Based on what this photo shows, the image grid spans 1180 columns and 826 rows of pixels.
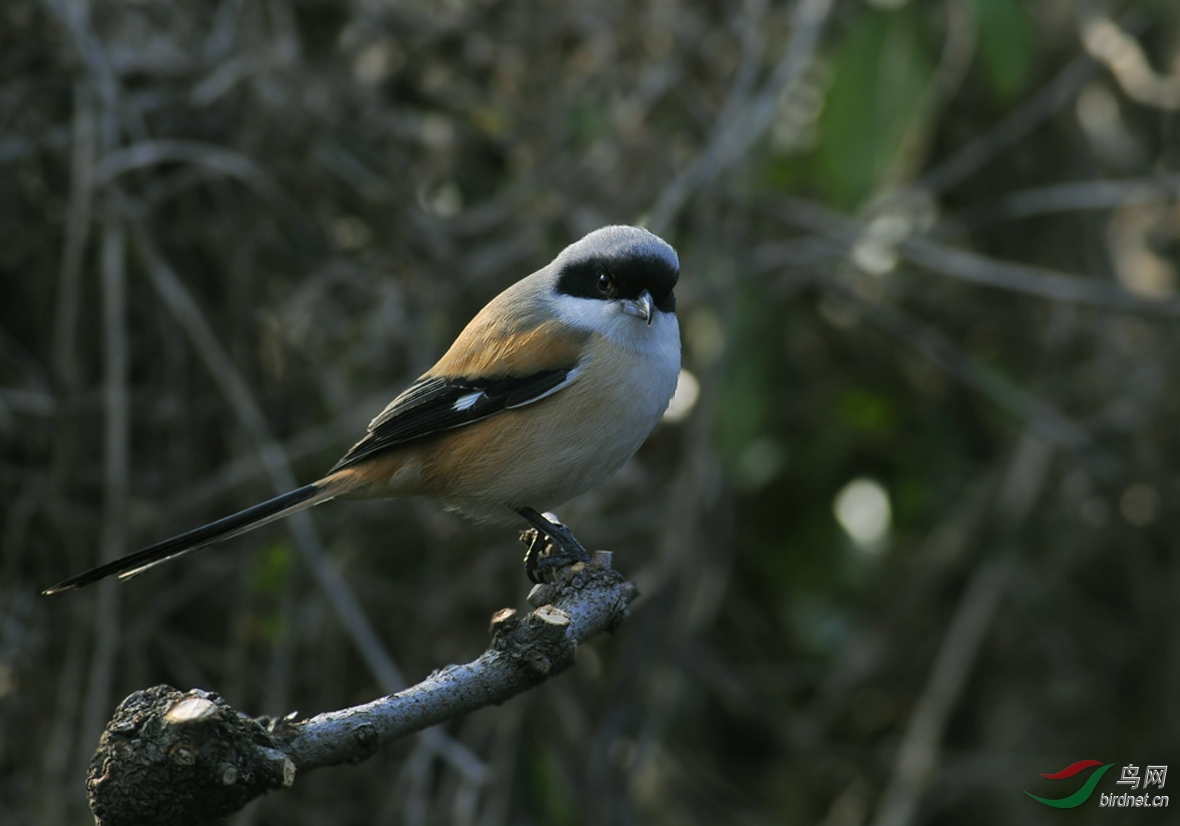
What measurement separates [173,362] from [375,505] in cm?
90

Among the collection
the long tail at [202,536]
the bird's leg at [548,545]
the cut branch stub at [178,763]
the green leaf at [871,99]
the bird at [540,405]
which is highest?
the green leaf at [871,99]

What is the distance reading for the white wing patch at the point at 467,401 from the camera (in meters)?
2.91

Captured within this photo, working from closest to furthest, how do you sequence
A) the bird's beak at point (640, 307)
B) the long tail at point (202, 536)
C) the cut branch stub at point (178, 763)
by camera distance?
the cut branch stub at point (178, 763), the long tail at point (202, 536), the bird's beak at point (640, 307)

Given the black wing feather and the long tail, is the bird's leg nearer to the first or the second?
the black wing feather

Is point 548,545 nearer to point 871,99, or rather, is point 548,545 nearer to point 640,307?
point 640,307

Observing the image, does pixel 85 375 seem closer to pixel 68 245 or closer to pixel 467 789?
pixel 68 245

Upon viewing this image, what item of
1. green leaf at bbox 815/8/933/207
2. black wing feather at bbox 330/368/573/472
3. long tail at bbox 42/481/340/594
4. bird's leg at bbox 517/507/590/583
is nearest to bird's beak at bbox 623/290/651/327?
black wing feather at bbox 330/368/573/472

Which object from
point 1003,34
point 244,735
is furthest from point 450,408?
point 1003,34

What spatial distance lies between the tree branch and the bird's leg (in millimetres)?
835

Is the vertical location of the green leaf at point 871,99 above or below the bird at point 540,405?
above

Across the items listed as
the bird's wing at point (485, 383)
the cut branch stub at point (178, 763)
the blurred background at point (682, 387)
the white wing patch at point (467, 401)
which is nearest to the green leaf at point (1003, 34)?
the blurred background at point (682, 387)

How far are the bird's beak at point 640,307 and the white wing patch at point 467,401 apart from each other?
0.46m

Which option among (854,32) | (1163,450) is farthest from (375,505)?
(1163,450)

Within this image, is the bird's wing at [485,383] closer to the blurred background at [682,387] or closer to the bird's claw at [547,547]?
the bird's claw at [547,547]
